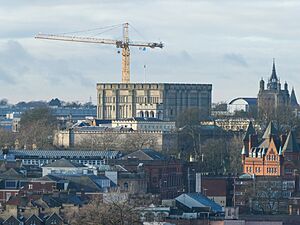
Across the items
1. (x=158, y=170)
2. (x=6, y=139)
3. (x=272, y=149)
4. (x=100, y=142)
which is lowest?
(x=158, y=170)

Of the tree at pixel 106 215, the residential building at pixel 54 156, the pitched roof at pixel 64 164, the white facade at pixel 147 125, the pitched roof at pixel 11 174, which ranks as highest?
the white facade at pixel 147 125

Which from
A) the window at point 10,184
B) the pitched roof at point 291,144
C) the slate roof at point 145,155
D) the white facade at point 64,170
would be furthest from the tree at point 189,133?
the window at point 10,184

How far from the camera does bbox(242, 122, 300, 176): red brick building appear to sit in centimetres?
13938

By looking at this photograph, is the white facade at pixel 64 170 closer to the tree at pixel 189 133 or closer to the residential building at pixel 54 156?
the residential building at pixel 54 156

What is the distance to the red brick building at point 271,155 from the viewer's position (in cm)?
13938

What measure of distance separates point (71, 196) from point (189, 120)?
87.7 meters

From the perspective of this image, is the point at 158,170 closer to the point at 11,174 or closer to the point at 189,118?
the point at 11,174

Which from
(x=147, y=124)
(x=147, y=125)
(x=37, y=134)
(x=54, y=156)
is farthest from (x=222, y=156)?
(x=147, y=124)

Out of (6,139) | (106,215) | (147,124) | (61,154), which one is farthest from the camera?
(147,124)

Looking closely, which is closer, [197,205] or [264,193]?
[197,205]

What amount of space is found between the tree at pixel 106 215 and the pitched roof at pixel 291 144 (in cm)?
4445

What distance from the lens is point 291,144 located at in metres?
142

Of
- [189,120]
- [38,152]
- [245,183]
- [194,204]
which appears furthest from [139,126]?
[194,204]

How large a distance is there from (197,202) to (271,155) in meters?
31.9
